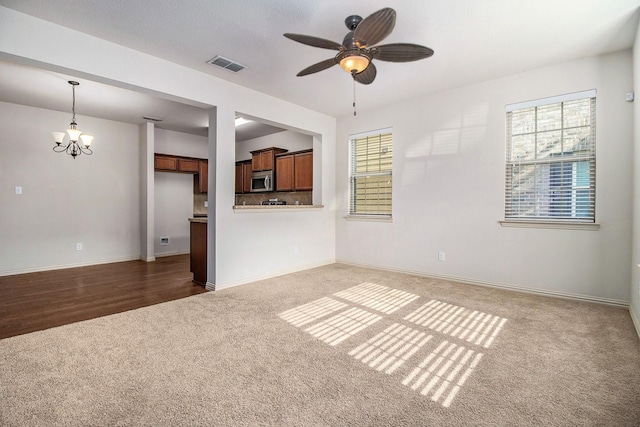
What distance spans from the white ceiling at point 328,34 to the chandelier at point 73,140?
0.53 metres

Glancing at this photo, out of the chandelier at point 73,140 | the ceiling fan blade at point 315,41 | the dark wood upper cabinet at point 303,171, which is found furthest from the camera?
the dark wood upper cabinet at point 303,171

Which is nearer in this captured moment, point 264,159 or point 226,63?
point 226,63

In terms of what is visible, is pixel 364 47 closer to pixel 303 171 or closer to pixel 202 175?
pixel 303 171

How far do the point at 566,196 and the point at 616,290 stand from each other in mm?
1090

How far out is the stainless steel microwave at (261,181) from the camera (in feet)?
21.5

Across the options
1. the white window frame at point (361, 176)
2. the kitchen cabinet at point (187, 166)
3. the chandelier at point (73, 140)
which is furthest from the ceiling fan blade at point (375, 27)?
the kitchen cabinet at point (187, 166)

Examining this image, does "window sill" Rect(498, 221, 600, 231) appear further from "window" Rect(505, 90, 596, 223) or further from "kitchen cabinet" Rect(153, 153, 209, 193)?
"kitchen cabinet" Rect(153, 153, 209, 193)

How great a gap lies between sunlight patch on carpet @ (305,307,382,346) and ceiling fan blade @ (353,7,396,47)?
2.33 metres

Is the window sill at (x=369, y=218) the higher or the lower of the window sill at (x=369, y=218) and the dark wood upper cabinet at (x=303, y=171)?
the lower

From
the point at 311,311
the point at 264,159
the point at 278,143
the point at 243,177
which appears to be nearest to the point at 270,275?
the point at 311,311

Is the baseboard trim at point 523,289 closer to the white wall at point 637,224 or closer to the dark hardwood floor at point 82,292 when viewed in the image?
the white wall at point 637,224

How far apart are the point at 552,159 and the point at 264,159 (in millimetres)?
5067

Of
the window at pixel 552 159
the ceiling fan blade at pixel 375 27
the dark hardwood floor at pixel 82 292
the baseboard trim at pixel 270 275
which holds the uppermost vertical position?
the ceiling fan blade at pixel 375 27

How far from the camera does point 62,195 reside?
17.1ft
